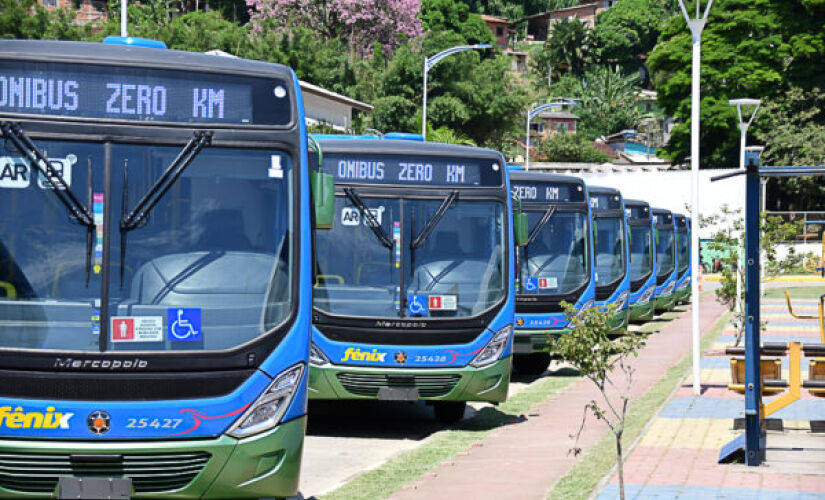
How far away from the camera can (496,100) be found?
70.2 meters

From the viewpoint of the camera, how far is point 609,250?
88.8ft

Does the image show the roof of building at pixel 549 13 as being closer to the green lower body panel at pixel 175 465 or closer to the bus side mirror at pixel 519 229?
the bus side mirror at pixel 519 229

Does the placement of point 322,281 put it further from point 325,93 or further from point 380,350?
point 325,93

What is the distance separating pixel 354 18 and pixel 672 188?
65.3ft

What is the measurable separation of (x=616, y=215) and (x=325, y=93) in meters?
29.9

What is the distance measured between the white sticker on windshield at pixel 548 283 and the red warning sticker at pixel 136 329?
1297cm

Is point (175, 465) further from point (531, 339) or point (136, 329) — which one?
point (531, 339)

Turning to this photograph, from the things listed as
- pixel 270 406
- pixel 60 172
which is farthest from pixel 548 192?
pixel 60 172

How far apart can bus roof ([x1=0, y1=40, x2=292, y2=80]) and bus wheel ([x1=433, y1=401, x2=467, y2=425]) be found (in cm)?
723

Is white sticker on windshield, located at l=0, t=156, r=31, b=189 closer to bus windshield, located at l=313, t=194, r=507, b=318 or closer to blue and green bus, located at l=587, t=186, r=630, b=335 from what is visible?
bus windshield, located at l=313, t=194, r=507, b=318

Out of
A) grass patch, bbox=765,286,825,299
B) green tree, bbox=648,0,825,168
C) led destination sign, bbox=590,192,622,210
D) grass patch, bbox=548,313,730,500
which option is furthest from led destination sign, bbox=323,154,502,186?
green tree, bbox=648,0,825,168

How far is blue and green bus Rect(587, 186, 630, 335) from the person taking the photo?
25.4 meters

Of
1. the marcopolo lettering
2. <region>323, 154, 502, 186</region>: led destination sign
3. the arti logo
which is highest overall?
<region>323, 154, 502, 186</region>: led destination sign

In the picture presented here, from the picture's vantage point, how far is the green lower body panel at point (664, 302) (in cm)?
3806
